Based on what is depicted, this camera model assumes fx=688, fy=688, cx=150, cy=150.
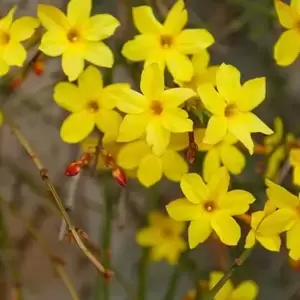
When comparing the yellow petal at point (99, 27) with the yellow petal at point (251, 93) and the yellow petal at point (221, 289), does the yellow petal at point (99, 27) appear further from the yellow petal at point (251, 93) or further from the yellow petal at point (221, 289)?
the yellow petal at point (221, 289)

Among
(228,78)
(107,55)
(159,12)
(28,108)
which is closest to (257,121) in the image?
(228,78)

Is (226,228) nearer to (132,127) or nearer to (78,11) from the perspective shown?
(132,127)

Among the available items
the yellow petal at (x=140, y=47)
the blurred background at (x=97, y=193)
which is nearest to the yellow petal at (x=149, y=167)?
the yellow petal at (x=140, y=47)

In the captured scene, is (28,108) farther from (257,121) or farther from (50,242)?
(257,121)

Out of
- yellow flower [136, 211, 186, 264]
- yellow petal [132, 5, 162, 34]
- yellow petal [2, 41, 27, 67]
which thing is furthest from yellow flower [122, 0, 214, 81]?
yellow flower [136, 211, 186, 264]

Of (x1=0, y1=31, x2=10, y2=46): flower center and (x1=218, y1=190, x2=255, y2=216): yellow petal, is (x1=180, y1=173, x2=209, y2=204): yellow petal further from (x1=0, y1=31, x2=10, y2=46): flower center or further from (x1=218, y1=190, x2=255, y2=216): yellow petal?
(x1=0, y1=31, x2=10, y2=46): flower center

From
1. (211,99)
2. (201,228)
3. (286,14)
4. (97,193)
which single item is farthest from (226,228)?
(97,193)
